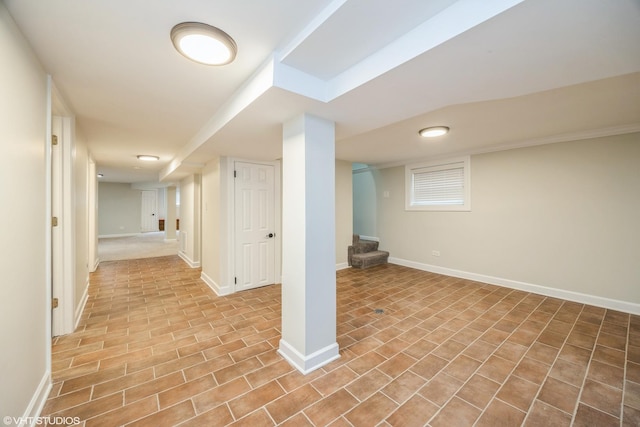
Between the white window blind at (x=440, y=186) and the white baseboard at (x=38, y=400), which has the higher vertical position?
the white window blind at (x=440, y=186)

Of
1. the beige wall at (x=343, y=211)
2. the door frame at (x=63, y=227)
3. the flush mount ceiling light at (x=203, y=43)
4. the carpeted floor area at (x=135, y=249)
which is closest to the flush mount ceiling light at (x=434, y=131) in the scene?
the beige wall at (x=343, y=211)

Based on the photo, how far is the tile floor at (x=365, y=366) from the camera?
5.08ft

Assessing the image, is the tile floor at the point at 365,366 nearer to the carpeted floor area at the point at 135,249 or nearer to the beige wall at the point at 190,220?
the beige wall at the point at 190,220

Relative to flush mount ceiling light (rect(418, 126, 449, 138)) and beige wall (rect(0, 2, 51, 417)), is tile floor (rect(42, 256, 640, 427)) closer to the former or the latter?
beige wall (rect(0, 2, 51, 417))

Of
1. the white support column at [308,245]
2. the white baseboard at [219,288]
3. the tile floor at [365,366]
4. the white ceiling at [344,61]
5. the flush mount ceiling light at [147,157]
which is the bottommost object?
the tile floor at [365,366]

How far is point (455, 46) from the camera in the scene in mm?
1185

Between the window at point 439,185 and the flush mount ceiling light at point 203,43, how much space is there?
4.23 metres

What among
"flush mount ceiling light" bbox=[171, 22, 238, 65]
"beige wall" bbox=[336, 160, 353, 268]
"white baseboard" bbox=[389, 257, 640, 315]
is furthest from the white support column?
"white baseboard" bbox=[389, 257, 640, 315]

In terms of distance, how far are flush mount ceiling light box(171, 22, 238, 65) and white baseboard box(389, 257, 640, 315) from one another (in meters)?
4.75

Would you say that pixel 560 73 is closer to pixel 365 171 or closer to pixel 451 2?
pixel 451 2

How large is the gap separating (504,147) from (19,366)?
556 cm

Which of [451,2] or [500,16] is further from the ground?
[451,2]

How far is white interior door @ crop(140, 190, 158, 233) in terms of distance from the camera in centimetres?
1059

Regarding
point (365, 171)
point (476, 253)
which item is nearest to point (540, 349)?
point (476, 253)
